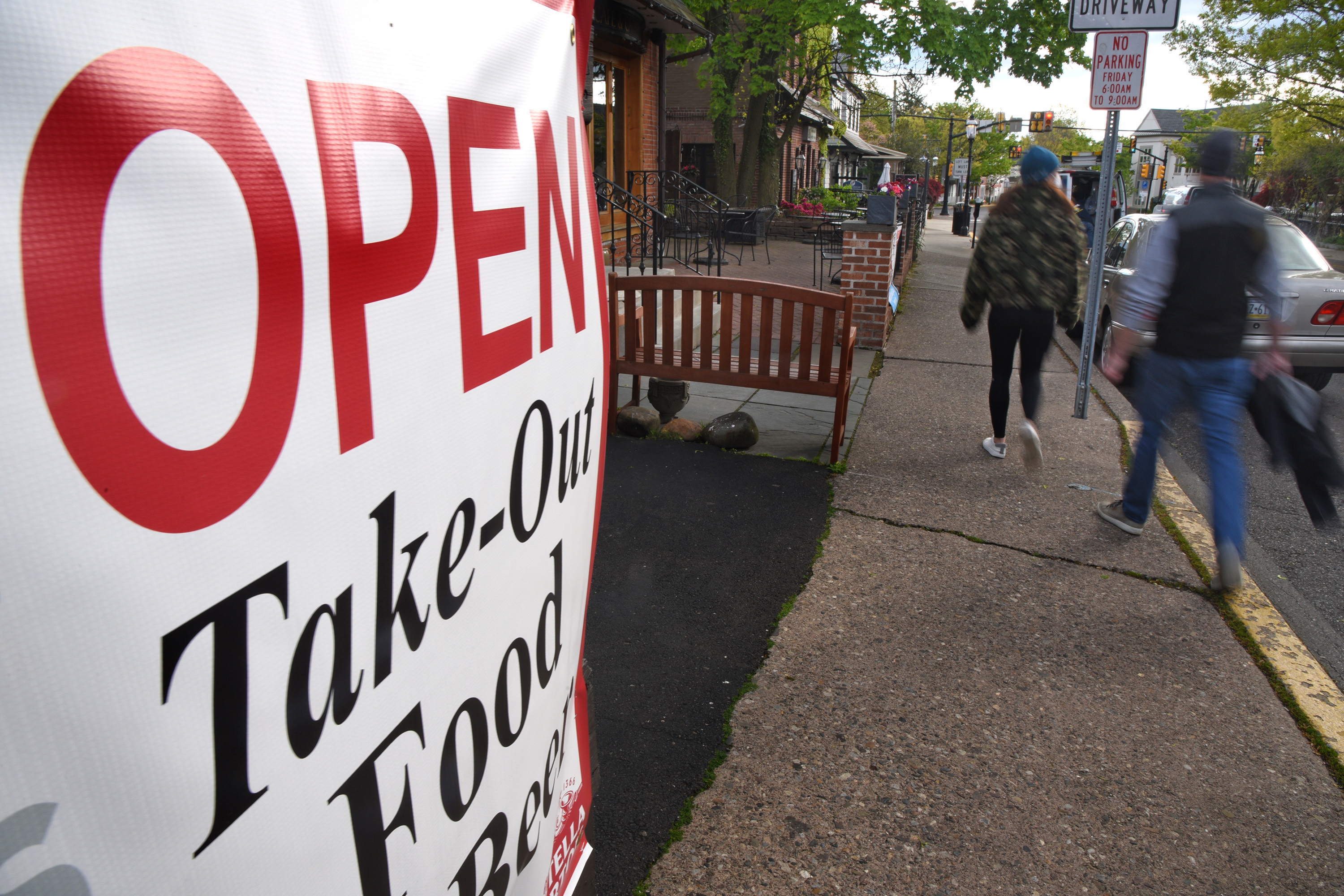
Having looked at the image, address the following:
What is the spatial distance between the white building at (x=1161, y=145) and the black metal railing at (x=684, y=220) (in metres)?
50.0

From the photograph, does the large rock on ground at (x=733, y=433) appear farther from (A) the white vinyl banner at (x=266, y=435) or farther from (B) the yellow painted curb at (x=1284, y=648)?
(A) the white vinyl banner at (x=266, y=435)

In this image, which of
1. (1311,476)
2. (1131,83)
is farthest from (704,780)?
(1131,83)

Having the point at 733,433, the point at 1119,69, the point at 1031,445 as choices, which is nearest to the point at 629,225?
the point at 733,433

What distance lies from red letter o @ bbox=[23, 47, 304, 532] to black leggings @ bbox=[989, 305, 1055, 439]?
16.4 feet

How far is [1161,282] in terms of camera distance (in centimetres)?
399

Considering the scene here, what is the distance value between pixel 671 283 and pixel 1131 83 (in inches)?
157

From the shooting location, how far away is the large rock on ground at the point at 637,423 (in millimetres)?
5914

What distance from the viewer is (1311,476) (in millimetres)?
3631

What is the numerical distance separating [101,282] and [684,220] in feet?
57.3

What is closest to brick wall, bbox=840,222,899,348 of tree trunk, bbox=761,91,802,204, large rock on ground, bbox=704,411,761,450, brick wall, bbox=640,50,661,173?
large rock on ground, bbox=704,411,761,450

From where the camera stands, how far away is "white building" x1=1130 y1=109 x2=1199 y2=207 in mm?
69688

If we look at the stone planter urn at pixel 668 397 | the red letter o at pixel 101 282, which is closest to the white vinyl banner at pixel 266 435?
the red letter o at pixel 101 282

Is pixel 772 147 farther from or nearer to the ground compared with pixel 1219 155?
farther from the ground

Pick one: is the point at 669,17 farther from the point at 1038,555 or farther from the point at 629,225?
the point at 1038,555
